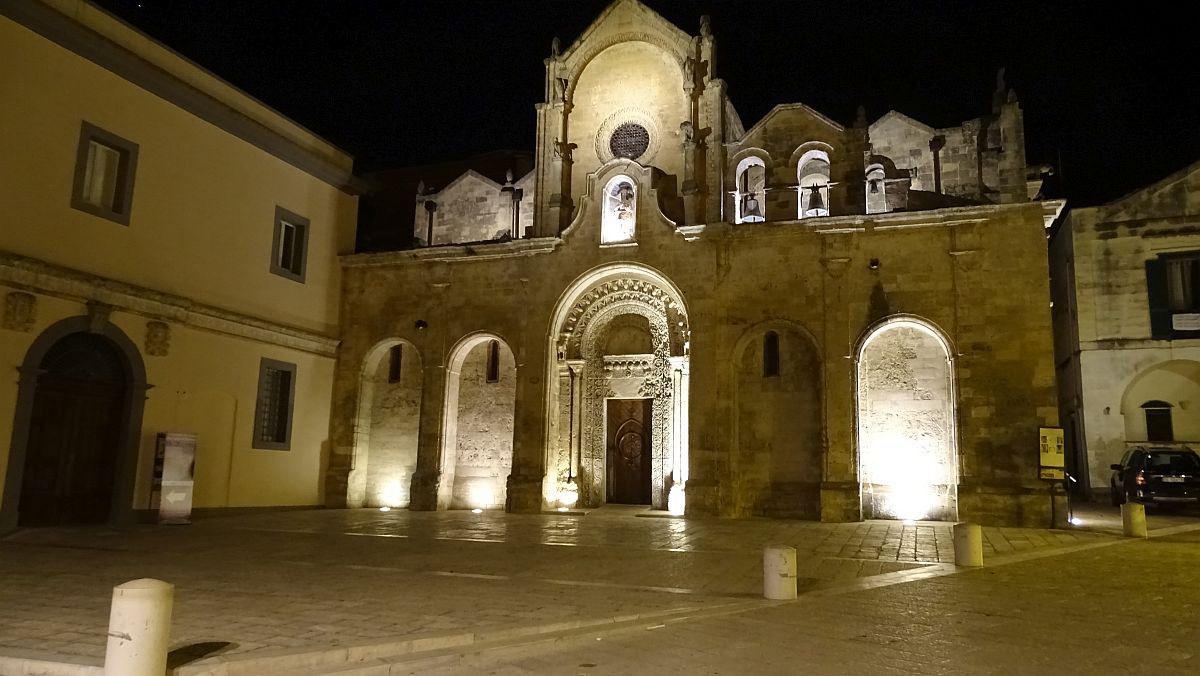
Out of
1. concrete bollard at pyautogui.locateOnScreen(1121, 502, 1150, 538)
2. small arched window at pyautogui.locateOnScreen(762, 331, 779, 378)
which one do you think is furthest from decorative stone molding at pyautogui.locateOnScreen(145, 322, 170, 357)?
concrete bollard at pyautogui.locateOnScreen(1121, 502, 1150, 538)

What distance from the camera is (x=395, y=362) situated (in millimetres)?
22750

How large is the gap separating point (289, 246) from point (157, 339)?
5136 mm

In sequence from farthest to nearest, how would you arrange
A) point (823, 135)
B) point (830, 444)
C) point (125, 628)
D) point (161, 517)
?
point (823, 135), point (830, 444), point (161, 517), point (125, 628)

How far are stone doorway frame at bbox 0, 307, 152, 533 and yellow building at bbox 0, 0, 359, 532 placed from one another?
0.09ft

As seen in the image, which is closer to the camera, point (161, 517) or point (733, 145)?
point (161, 517)

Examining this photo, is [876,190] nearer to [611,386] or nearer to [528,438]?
[611,386]

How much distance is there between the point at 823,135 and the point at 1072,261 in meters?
10.9

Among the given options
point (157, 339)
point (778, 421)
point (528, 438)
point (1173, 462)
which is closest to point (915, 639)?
point (778, 421)

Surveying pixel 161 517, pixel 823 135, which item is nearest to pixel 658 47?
pixel 823 135

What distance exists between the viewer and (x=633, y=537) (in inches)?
554

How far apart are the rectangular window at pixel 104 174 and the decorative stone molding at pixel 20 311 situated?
197 centimetres

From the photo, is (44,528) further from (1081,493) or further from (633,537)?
(1081,493)

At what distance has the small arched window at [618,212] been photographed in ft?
67.9

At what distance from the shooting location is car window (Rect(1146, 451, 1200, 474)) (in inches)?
782
